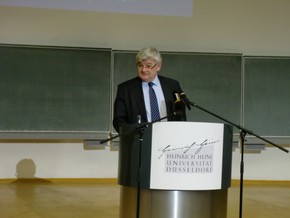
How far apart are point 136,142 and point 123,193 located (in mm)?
343

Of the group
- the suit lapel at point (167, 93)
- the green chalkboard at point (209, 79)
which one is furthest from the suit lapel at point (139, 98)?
the green chalkboard at point (209, 79)

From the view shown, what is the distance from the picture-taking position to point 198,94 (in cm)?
592

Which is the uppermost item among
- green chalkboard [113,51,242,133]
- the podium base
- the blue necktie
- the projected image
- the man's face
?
the projected image

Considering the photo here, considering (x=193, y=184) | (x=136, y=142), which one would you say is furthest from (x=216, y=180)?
(x=136, y=142)

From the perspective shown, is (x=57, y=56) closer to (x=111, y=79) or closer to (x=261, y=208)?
(x=111, y=79)

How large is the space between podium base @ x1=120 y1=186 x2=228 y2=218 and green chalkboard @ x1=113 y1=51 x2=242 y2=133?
3.65 m

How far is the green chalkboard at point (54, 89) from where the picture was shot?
5.58 m

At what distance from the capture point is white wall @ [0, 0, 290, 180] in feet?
18.9

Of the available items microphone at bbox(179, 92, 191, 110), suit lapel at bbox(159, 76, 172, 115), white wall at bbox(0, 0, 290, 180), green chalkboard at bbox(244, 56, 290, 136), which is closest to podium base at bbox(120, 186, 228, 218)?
microphone at bbox(179, 92, 191, 110)

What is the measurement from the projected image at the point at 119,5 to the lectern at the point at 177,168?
3403mm

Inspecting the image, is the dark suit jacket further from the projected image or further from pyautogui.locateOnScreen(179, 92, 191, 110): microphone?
the projected image

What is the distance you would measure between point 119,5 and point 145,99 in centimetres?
303

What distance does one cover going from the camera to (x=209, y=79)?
5938 millimetres
